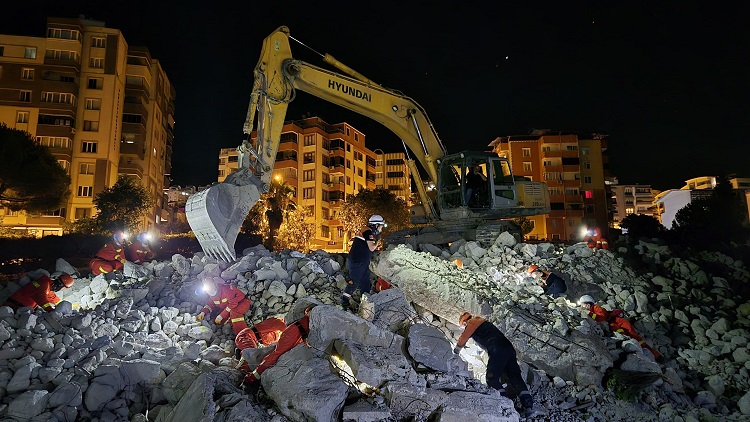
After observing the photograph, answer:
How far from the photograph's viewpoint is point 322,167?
50031mm

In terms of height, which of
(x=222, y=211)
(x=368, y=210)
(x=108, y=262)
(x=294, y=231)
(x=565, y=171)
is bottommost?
(x=108, y=262)

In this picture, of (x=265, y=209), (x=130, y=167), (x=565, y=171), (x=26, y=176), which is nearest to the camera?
(x=26, y=176)

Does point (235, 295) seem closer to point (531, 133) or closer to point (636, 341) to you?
point (636, 341)

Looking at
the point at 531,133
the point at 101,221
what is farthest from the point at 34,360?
the point at 531,133

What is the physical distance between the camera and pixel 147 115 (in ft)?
137

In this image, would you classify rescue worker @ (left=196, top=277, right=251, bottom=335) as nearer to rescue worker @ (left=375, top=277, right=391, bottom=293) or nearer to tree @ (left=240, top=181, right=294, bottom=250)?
rescue worker @ (left=375, top=277, right=391, bottom=293)

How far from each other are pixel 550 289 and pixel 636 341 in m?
1.83

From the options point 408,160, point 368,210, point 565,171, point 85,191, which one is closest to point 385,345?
point 408,160

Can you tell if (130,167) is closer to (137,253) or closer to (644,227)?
(137,253)

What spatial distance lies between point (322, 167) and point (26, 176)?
2872 cm

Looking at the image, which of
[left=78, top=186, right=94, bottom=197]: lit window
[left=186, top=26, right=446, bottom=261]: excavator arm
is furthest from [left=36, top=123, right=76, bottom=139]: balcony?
[left=186, top=26, right=446, bottom=261]: excavator arm

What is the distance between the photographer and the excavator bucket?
8.25 metres

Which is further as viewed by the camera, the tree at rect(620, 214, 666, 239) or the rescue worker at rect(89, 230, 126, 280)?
the tree at rect(620, 214, 666, 239)

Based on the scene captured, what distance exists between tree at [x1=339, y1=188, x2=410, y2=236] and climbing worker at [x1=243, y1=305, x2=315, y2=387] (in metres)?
29.5
